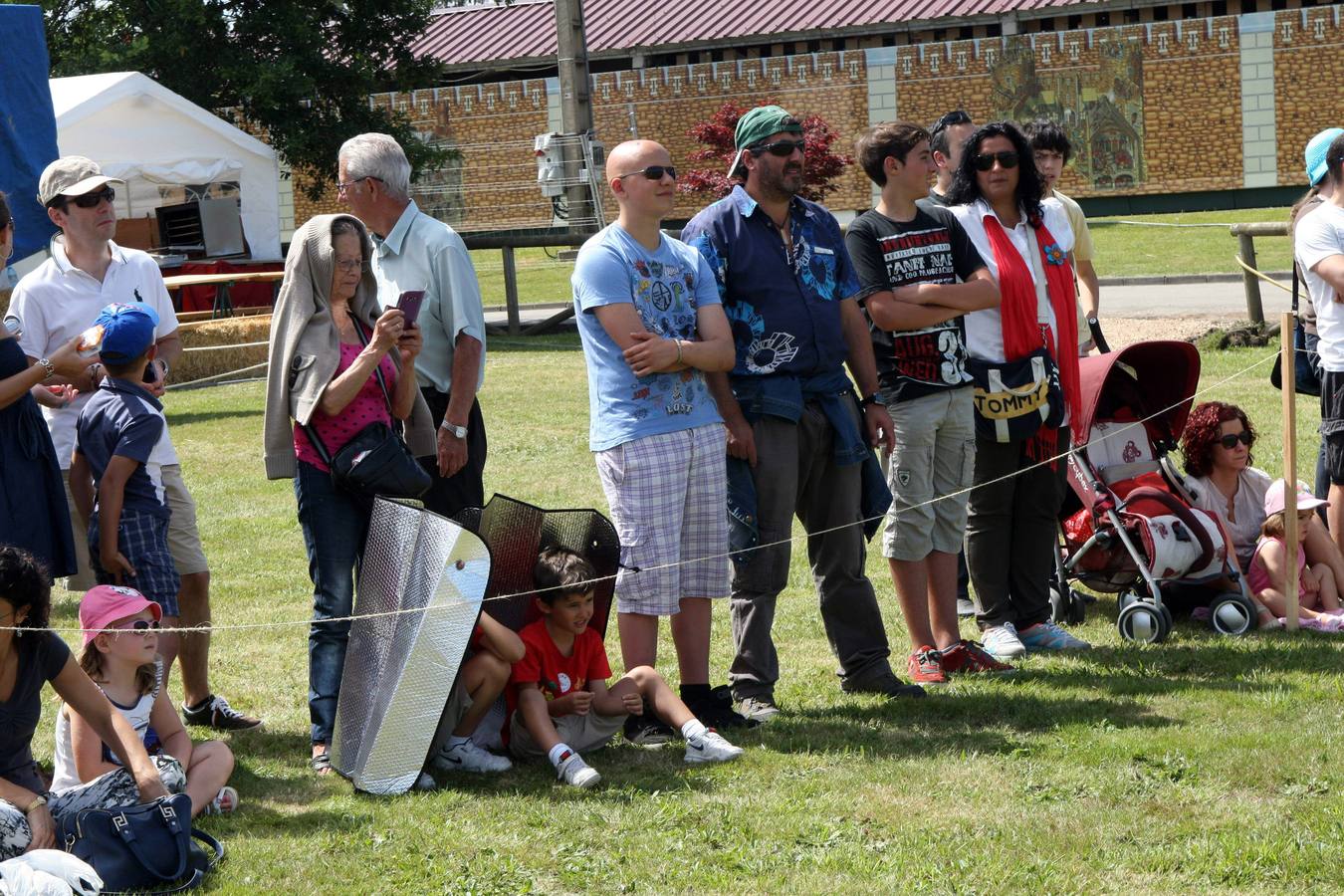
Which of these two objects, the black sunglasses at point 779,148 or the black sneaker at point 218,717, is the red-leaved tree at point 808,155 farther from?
the black sneaker at point 218,717

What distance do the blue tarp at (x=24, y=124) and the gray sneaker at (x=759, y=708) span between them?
786 cm

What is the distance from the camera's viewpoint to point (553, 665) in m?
5.02

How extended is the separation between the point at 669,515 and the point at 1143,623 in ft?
A: 7.33

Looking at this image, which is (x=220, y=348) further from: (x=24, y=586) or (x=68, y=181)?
(x=24, y=586)

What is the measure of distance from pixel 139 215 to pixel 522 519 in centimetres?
1988

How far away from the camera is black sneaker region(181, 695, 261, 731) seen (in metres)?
5.50

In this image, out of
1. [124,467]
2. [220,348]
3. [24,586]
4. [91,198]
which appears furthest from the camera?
[220,348]

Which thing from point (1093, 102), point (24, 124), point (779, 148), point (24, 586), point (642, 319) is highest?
point (1093, 102)

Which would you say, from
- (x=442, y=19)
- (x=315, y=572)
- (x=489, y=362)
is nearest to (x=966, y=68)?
(x=442, y=19)

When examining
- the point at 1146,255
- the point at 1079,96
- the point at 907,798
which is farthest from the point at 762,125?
the point at 1079,96

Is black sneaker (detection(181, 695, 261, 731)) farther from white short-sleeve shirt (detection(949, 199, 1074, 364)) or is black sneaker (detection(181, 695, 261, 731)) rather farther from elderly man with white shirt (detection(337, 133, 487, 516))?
white short-sleeve shirt (detection(949, 199, 1074, 364))

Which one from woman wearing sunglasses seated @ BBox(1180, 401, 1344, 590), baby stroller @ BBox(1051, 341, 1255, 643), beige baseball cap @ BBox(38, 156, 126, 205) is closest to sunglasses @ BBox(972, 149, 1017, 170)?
baby stroller @ BBox(1051, 341, 1255, 643)

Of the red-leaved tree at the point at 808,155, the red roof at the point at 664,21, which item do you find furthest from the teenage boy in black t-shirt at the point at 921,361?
the red roof at the point at 664,21

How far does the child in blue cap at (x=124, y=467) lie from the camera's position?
16.0 ft
